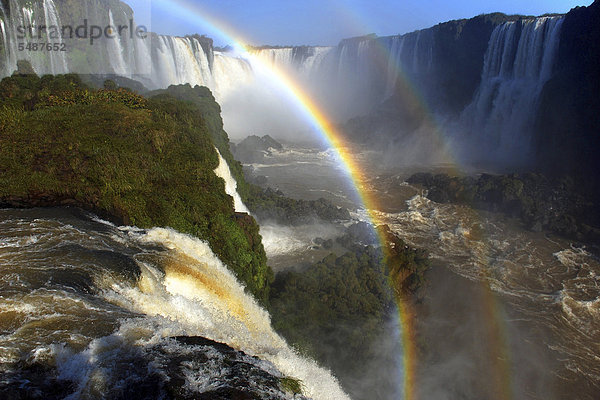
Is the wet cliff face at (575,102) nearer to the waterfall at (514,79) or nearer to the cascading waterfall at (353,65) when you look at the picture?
the waterfall at (514,79)

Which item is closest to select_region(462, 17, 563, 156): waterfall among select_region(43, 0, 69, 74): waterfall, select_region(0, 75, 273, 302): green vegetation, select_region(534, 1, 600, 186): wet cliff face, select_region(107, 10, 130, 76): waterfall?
select_region(534, 1, 600, 186): wet cliff face

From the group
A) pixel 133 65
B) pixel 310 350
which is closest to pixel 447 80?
pixel 133 65

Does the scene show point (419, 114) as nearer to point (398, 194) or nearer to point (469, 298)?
point (398, 194)

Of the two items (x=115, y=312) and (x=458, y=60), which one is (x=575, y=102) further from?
(x=115, y=312)

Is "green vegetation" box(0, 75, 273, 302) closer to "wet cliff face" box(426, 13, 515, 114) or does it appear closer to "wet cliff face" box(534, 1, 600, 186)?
"wet cliff face" box(534, 1, 600, 186)

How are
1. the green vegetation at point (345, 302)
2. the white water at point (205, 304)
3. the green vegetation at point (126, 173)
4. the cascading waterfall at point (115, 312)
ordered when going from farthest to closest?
the green vegetation at point (345, 302), the green vegetation at point (126, 173), the white water at point (205, 304), the cascading waterfall at point (115, 312)

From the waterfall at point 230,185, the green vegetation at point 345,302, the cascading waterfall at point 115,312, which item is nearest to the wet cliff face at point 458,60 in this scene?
the green vegetation at point 345,302
